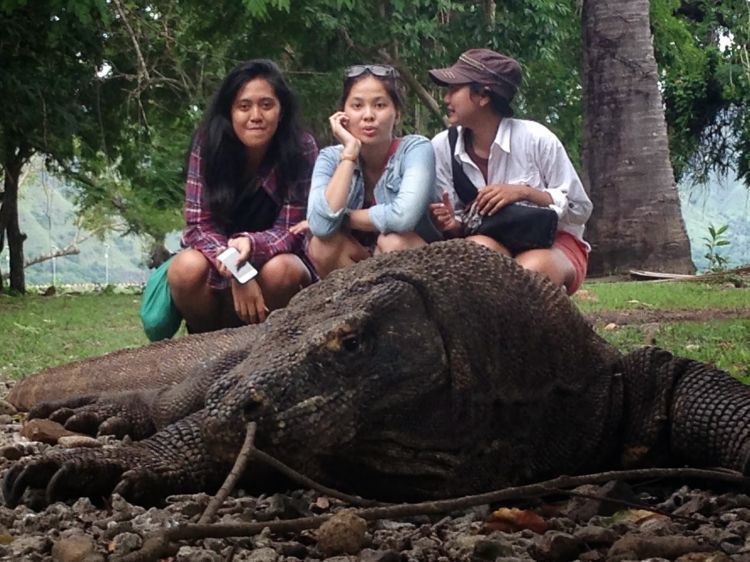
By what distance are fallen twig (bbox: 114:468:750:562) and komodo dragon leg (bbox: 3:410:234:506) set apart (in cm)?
32

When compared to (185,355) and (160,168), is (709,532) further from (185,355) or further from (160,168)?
(160,168)

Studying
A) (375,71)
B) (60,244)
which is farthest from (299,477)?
(60,244)

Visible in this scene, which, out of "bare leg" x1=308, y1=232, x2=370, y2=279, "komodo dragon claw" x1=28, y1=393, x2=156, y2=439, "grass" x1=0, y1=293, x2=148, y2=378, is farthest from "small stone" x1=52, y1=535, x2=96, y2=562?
"grass" x1=0, y1=293, x2=148, y2=378

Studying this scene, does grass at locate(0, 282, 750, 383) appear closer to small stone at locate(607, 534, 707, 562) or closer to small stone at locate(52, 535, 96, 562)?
small stone at locate(607, 534, 707, 562)

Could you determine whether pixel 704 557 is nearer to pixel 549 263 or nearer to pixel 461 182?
pixel 549 263

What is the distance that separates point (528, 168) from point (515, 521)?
178 centimetres

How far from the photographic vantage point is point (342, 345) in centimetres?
203

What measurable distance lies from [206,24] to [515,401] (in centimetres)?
810

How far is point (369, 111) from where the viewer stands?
11.5 feet

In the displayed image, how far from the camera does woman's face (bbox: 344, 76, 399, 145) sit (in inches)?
138

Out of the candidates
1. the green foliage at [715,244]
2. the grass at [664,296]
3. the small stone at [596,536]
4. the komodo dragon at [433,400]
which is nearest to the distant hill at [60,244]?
the green foliage at [715,244]

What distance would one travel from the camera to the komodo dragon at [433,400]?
6.57 feet

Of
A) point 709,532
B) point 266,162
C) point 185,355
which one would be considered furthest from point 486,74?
point 709,532

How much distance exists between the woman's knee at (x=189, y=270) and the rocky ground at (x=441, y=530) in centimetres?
184
